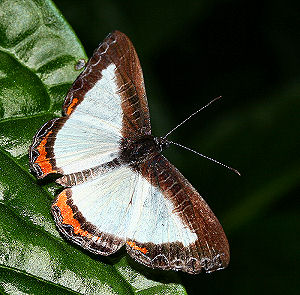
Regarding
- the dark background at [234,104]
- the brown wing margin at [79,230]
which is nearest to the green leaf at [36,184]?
the brown wing margin at [79,230]

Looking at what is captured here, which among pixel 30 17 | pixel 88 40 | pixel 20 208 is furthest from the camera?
pixel 88 40

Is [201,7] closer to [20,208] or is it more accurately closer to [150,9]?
[150,9]

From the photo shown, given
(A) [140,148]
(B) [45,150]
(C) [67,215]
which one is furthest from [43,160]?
(A) [140,148]

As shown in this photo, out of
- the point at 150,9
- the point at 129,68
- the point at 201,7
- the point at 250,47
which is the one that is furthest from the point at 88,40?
the point at 129,68

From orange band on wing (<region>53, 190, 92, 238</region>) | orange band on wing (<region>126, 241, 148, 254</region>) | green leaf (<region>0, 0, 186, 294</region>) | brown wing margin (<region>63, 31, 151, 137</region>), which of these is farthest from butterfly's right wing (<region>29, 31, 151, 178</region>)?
orange band on wing (<region>126, 241, 148, 254</region>)

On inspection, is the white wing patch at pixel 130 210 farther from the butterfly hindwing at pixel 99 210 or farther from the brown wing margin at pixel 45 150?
the brown wing margin at pixel 45 150

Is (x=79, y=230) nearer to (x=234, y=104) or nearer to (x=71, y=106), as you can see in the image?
(x=71, y=106)
